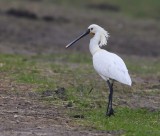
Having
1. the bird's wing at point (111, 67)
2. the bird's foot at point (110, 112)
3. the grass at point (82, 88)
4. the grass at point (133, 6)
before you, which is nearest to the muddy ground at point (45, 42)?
the grass at point (82, 88)

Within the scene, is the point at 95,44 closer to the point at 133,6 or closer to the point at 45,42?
the point at 45,42

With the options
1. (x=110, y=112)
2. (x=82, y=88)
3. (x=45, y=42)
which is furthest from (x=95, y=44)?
(x=45, y=42)

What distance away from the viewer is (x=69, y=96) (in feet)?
47.9

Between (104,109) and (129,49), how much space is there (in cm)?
1320

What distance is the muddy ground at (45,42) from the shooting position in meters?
11.8

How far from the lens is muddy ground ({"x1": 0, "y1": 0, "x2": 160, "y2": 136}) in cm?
1178

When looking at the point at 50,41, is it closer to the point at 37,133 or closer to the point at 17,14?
the point at 17,14

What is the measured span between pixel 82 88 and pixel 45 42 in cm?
1068

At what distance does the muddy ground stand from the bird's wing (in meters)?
0.96

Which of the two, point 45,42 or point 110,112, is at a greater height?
point 45,42

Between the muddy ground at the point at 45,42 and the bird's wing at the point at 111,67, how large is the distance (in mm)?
959

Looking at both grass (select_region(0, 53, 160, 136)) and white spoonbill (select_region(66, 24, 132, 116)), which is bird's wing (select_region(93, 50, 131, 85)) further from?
grass (select_region(0, 53, 160, 136))

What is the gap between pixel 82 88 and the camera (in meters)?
15.8

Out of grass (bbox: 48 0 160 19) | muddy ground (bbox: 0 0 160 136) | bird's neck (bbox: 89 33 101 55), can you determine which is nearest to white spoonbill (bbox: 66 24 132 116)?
bird's neck (bbox: 89 33 101 55)
